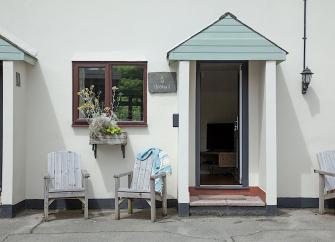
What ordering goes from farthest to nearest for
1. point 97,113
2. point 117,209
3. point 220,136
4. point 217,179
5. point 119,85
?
point 220,136 < point 217,179 < point 119,85 < point 97,113 < point 117,209

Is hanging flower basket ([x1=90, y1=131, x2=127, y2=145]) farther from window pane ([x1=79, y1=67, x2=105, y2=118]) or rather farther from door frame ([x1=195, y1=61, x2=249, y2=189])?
door frame ([x1=195, y1=61, x2=249, y2=189])

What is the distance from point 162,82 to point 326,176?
319 centimetres

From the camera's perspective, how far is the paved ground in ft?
21.2

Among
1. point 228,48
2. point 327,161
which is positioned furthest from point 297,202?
point 228,48

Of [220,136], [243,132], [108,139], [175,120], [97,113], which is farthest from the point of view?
[220,136]

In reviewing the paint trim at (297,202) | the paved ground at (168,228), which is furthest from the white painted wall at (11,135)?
the paint trim at (297,202)

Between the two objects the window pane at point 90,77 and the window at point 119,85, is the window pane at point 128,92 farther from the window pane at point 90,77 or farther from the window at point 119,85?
the window pane at point 90,77

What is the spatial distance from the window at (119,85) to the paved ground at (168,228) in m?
1.70

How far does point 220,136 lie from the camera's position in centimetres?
1214

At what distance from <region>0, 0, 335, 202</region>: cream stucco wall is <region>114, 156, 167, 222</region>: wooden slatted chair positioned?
506 millimetres

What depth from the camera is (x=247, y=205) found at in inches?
303

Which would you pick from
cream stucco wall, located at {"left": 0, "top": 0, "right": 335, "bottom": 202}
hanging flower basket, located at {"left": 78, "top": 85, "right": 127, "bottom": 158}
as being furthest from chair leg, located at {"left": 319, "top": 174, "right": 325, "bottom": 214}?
hanging flower basket, located at {"left": 78, "top": 85, "right": 127, "bottom": 158}

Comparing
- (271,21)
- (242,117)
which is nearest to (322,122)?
(242,117)

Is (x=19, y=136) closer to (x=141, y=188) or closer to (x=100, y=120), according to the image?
(x=100, y=120)
